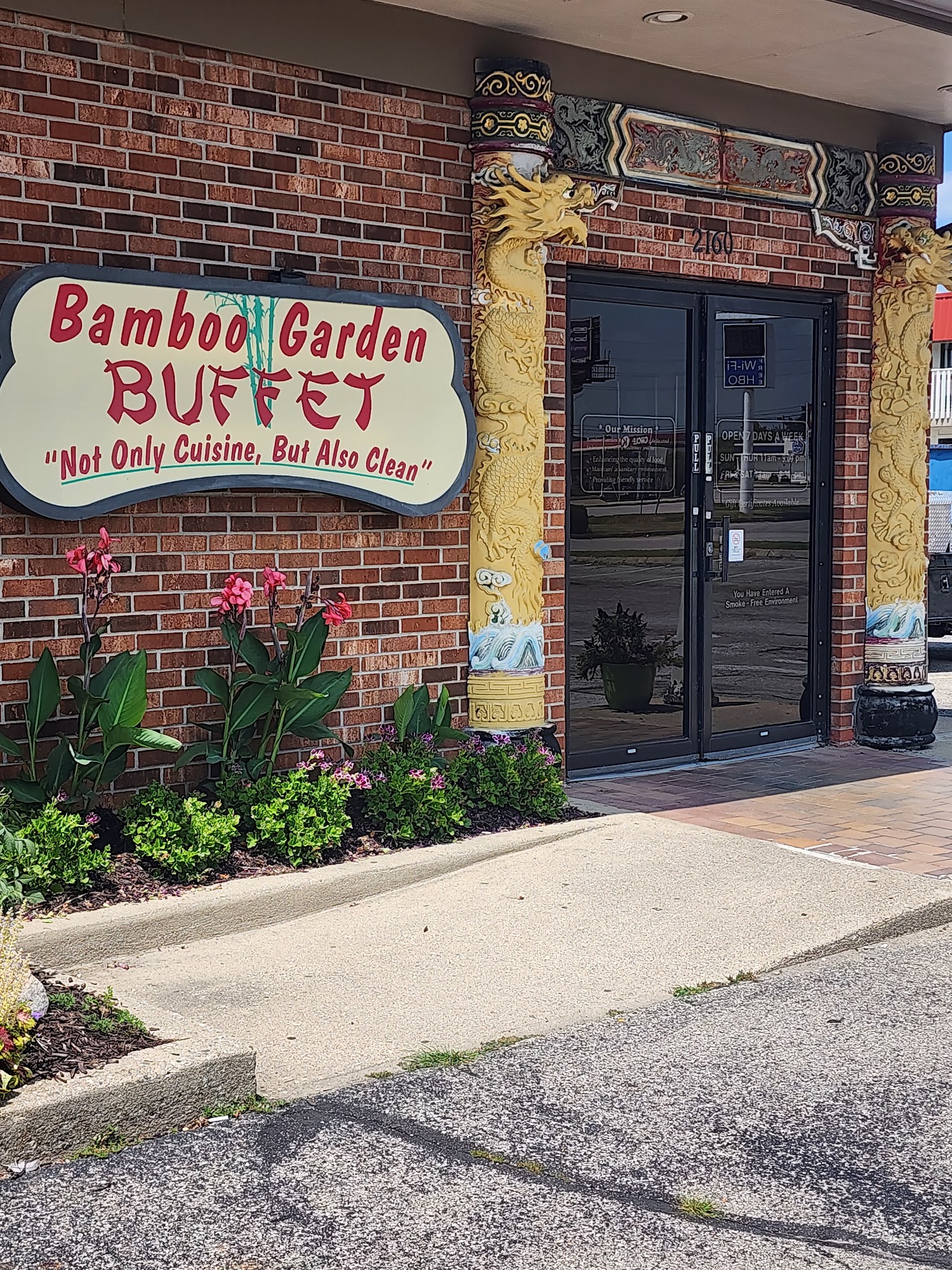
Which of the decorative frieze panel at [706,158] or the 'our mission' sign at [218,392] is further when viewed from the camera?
the decorative frieze panel at [706,158]

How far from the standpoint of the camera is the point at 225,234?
671 cm

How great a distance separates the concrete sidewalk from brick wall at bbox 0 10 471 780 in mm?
1366

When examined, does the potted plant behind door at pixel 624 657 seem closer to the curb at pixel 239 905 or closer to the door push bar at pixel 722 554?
the door push bar at pixel 722 554

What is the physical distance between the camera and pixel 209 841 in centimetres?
595

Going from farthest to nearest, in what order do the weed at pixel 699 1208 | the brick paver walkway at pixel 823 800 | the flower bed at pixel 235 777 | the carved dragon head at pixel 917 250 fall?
the carved dragon head at pixel 917 250 → the brick paver walkway at pixel 823 800 → the flower bed at pixel 235 777 → the weed at pixel 699 1208

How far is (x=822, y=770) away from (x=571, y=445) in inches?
95.6

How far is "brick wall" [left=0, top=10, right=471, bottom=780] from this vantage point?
20.2ft

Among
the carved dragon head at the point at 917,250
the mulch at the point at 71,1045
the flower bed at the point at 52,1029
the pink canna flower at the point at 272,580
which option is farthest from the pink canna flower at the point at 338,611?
the carved dragon head at the point at 917,250

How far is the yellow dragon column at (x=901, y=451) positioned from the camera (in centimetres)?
953

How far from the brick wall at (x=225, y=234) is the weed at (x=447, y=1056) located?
2.41 metres

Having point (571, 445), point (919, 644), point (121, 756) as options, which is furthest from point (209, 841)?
point (919, 644)

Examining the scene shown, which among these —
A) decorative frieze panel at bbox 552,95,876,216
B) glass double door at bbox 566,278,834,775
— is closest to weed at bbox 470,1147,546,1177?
glass double door at bbox 566,278,834,775

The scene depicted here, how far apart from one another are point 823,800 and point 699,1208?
455 cm

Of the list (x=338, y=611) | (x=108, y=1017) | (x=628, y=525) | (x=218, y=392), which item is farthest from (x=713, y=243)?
(x=108, y=1017)
